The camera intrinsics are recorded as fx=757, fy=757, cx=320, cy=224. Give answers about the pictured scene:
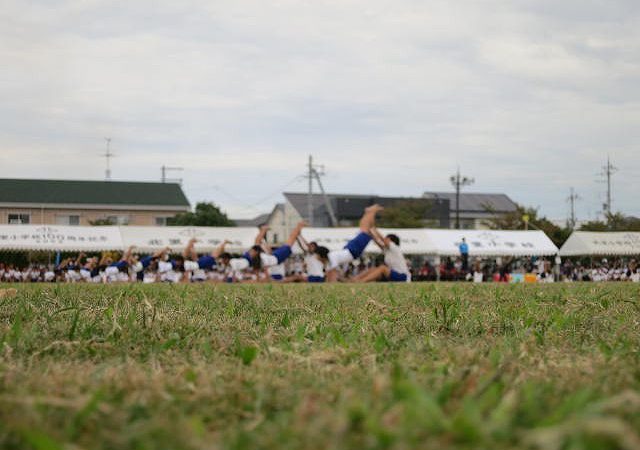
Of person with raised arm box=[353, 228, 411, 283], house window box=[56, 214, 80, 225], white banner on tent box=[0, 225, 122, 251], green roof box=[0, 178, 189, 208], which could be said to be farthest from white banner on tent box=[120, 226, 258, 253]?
house window box=[56, 214, 80, 225]

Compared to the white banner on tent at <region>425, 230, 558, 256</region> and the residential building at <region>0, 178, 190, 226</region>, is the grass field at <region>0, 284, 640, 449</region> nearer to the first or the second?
the white banner on tent at <region>425, 230, 558, 256</region>

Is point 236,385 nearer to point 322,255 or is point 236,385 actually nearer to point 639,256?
point 322,255

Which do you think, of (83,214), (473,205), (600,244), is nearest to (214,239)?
(600,244)

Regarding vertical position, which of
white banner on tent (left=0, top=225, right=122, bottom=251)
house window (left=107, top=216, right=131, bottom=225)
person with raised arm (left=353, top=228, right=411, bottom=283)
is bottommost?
person with raised arm (left=353, top=228, right=411, bottom=283)

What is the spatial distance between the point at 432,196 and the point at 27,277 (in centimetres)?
7157

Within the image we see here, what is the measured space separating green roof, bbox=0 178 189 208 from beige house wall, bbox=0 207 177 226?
797 mm

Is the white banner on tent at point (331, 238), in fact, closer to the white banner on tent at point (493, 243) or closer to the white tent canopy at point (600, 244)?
the white banner on tent at point (493, 243)

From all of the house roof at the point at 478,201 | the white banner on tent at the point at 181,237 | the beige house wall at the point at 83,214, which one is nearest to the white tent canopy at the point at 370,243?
the white banner on tent at the point at 181,237

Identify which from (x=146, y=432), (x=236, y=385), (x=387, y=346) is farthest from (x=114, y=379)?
(x=387, y=346)

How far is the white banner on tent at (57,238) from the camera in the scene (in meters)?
33.2

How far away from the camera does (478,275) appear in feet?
126

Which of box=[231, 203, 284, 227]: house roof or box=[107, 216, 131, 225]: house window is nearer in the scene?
box=[107, 216, 131, 225]: house window

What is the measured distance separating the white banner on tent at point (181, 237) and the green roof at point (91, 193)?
117 feet

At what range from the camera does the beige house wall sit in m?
67.4
